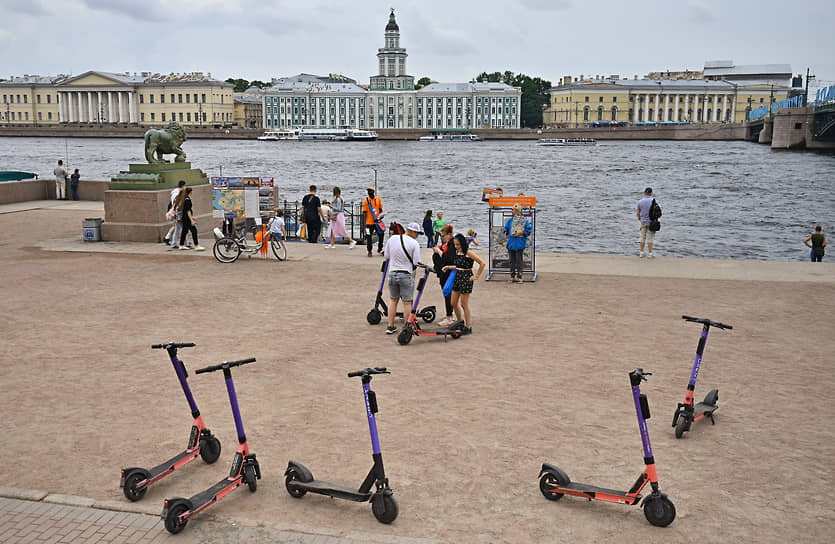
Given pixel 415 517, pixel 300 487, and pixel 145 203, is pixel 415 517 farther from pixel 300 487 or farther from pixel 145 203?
pixel 145 203

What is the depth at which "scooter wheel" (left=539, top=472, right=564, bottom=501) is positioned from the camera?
6320mm

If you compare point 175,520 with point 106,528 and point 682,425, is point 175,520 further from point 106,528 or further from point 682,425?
point 682,425

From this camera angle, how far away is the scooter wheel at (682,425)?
24.9 ft

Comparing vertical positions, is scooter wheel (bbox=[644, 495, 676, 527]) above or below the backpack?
below

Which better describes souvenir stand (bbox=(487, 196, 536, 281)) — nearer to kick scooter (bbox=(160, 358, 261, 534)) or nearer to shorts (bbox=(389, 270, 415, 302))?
shorts (bbox=(389, 270, 415, 302))

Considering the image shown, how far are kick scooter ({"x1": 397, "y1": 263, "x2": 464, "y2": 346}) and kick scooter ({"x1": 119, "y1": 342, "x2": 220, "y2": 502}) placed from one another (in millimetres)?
3994

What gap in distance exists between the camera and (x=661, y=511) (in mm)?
5910

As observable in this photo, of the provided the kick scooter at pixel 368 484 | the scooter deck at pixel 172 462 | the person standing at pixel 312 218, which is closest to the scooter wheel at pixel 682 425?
the kick scooter at pixel 368 484

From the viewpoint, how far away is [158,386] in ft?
29.5

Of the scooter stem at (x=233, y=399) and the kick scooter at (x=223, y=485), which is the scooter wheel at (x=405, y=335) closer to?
the kick scooter at (x=223, y=485)

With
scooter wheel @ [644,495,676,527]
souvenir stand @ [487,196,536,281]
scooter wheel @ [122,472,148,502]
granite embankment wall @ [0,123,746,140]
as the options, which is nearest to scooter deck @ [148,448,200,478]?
scooter wheel @ [122,472,148,502]

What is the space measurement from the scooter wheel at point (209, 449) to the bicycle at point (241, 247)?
426 inches

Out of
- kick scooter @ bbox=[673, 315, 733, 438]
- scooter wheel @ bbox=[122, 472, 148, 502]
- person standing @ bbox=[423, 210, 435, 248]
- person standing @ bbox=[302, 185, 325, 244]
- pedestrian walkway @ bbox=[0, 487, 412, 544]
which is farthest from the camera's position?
person standing @ bbox=[423, 210, 435, 248]

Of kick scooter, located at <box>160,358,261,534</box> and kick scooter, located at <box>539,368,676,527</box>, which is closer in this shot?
kick scooter, located at <box>160,358,261,534</box>
